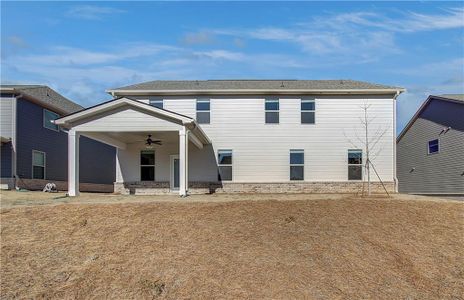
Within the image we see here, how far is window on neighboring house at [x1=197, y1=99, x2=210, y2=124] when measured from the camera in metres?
21.2

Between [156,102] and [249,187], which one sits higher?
[156,102]

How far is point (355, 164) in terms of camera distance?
69.6ft

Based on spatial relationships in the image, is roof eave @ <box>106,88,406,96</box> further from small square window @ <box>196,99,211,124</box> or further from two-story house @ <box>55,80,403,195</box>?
small square window @ <box>196,99,211,124</box>

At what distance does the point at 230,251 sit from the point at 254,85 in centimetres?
1401

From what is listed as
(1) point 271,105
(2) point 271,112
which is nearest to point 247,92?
(1) point 271,105

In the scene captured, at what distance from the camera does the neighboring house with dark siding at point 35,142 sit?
21.2 meters

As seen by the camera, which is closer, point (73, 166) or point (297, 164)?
point (73, 166)

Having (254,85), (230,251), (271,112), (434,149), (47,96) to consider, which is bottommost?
(230,251)

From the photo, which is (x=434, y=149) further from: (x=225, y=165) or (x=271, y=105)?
(x=225, y=165)

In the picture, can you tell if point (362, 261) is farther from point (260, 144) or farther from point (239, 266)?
point (260, 144)

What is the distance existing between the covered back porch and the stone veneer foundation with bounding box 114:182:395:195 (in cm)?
5

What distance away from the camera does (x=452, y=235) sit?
11.2 meters

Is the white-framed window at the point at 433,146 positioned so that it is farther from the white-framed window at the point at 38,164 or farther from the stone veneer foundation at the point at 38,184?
the white-framed window at the point at 38,164

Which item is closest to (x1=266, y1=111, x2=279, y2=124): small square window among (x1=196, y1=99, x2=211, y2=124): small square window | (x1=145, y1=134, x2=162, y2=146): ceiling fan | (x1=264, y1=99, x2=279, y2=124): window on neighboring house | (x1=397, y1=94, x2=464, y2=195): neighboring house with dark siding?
(x1=264, y1=99, x2=279, y2=124): window on neighboring house
